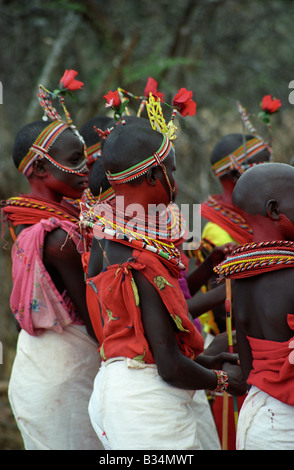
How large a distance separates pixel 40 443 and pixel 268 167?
81.0 inches

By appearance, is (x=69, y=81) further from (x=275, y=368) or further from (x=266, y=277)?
(x=275, y=368)

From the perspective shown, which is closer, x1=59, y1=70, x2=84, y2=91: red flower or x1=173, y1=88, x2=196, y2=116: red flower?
x1=173, y1=88, x2=196, y2=116: red flower

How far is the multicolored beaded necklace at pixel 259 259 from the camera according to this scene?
2.39 metres

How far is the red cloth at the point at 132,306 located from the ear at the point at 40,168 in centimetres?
126

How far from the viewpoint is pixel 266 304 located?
2402 millimetres

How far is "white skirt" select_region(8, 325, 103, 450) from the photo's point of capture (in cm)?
342

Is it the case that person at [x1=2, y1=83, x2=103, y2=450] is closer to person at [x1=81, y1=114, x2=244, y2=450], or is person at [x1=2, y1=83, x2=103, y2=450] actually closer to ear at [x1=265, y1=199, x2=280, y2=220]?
person at [x1=81, y1=114, x2=244, y2=450]

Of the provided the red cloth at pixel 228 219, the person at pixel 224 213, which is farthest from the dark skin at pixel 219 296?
the red cloth at pixel 228 219

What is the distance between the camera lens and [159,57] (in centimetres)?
841

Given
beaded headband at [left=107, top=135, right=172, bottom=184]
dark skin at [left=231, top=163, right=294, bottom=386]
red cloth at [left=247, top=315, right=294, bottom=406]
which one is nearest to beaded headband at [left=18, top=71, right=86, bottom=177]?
beaded headband at [left=107, top=135, right=172, bottom=184]

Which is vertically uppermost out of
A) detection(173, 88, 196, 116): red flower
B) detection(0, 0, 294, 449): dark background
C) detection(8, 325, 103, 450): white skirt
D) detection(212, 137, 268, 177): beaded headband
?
detection(0, 0, 294, 449): dark background

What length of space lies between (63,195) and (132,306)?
57.6 inches

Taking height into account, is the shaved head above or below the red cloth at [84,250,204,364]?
above

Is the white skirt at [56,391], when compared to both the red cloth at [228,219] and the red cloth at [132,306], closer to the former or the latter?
the red cloth at [132,306]
